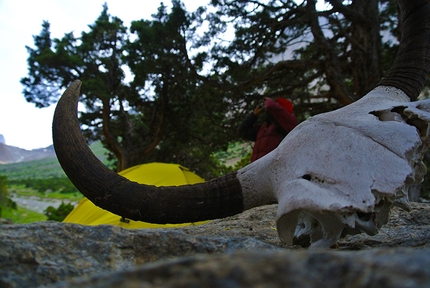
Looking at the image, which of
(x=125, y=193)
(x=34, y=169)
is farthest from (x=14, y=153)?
(x=125, y=193)

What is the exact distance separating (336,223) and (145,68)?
23.5 ft

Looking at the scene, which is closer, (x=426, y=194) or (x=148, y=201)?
(x=148, y=201)

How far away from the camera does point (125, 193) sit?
1.25 meters

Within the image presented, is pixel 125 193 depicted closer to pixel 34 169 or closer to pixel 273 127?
pixel 273 127

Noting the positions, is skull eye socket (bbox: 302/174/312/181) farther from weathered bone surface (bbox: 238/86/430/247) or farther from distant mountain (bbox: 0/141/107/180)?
distant mountain (bbox: 0/141/107/180)

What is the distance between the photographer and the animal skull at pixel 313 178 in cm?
103

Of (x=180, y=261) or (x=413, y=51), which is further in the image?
(x=413, y=51)

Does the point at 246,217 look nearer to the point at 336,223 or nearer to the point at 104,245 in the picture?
the point at 336,223

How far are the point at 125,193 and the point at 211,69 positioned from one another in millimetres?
5945

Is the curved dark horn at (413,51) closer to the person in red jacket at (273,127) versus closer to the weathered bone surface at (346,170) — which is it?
the weathered bone surface at (346,170)

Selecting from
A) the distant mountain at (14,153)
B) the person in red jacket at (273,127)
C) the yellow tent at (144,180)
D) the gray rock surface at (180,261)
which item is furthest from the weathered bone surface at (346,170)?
the distant mountain at (14,153)

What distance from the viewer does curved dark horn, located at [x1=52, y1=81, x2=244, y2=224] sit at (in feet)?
4.05

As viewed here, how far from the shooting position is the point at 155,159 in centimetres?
1080

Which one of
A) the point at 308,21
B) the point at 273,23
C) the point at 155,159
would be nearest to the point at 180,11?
the point at 273,23
